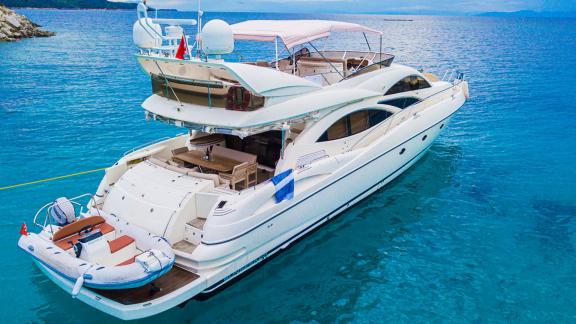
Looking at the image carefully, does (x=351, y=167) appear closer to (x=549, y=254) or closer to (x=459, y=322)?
(x=459, y=322)

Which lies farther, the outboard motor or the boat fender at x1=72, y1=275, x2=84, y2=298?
the outboard motor

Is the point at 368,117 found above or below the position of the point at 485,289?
above

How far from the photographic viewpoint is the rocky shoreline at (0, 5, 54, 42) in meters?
50.2

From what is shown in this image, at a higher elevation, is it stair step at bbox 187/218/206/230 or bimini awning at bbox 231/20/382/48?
bimini awning at bbox 231/20/382/48

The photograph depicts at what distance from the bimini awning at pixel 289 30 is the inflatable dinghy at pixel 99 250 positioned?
472 cm

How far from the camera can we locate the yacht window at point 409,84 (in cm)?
1123

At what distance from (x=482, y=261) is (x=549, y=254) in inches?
58.4

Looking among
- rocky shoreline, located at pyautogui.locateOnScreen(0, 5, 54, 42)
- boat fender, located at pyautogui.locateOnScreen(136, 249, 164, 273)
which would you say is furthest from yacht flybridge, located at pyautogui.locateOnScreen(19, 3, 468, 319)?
rocky shoreline, located at pyautogui.locateOnScreen(0, 5, 54, 42)

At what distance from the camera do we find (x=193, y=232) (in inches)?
282

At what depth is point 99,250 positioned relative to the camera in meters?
6.56

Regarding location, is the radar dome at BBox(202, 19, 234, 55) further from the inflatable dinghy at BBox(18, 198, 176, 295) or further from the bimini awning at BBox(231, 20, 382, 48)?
the inflatable dinghy at BBox(18, 198, 176, 295)

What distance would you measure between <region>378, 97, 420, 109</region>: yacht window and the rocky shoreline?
173 feet

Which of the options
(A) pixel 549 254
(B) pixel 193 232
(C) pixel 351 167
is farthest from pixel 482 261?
(B) pixel 193 232

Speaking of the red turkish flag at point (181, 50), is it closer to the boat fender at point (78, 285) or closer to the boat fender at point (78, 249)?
the boat fender at point (78, 249)
